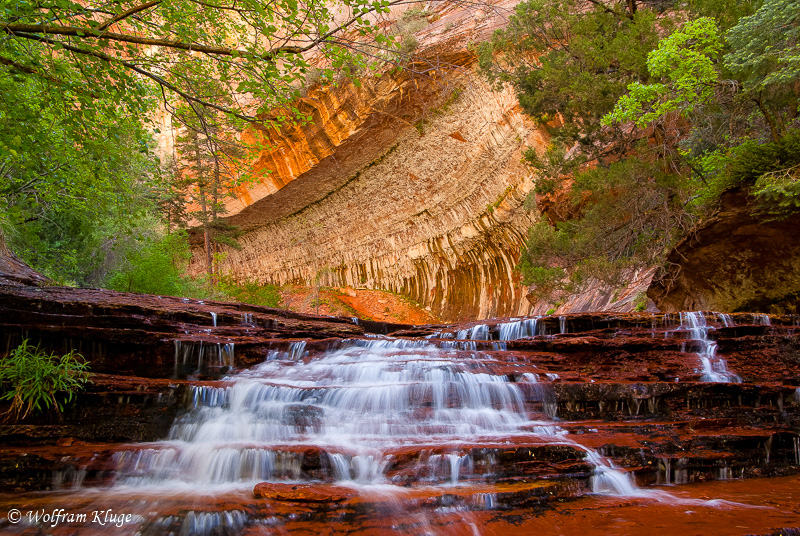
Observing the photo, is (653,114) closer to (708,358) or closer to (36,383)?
(708,358)

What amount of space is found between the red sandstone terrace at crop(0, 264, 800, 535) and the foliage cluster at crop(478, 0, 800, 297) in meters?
3.28

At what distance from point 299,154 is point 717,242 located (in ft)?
69.2

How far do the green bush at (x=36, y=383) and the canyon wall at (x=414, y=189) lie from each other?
12423 mm

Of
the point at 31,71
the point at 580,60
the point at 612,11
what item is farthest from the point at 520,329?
the point at 612,11

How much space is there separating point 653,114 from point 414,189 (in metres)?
16.2

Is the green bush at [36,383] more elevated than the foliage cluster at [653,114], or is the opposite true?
the foliage cluster at [653,114]

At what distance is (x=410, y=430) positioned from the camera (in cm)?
534

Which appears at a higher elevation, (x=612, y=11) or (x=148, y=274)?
(x=612, y=11)

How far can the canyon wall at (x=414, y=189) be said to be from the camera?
19891 mm

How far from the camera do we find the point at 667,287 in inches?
428

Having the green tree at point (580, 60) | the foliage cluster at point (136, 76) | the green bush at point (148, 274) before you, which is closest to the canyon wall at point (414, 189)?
the green tree at point (580, 60)

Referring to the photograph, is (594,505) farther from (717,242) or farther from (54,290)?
(54,290)

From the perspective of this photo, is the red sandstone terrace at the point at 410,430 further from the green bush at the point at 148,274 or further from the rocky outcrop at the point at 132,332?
the green bush at the point at 148,274

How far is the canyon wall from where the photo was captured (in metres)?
19.9
